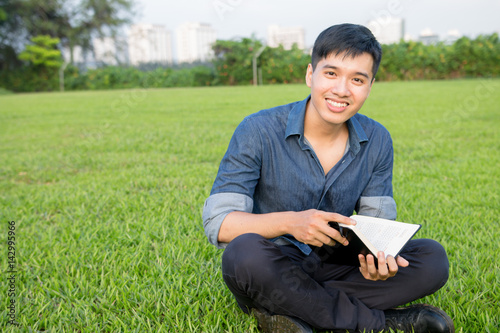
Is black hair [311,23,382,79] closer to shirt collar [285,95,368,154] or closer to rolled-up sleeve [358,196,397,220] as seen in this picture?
shirt collar [285,95,368,154]

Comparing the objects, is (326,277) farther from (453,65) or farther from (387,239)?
(453,65)

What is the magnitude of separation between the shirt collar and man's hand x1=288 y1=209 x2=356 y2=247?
411 mm

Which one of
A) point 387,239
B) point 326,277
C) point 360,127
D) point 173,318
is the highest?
point 360,127

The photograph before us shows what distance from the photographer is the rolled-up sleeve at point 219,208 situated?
5.10 ft

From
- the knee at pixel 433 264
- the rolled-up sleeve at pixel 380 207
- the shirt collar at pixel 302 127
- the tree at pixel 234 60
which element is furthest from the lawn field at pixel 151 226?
the tree at pixel 234 60

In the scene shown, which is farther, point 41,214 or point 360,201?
point 41,214

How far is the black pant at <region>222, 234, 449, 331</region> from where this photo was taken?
56.7 inches

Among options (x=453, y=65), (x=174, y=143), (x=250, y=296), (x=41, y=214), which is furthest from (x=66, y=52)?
(x=250, y=296)

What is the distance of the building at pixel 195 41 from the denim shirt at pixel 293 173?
2368cm

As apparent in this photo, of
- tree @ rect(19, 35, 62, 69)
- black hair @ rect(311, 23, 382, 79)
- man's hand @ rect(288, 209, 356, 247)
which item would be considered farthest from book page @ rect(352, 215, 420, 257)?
tree @ rect(19, 35, 62, 69)

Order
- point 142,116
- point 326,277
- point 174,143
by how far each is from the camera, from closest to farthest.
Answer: point 326,277
point 174,143
point 142,116

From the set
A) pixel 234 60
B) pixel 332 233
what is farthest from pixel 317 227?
pixel 234 60

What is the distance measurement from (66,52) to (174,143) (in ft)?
99.0

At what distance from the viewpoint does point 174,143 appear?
5.57m
